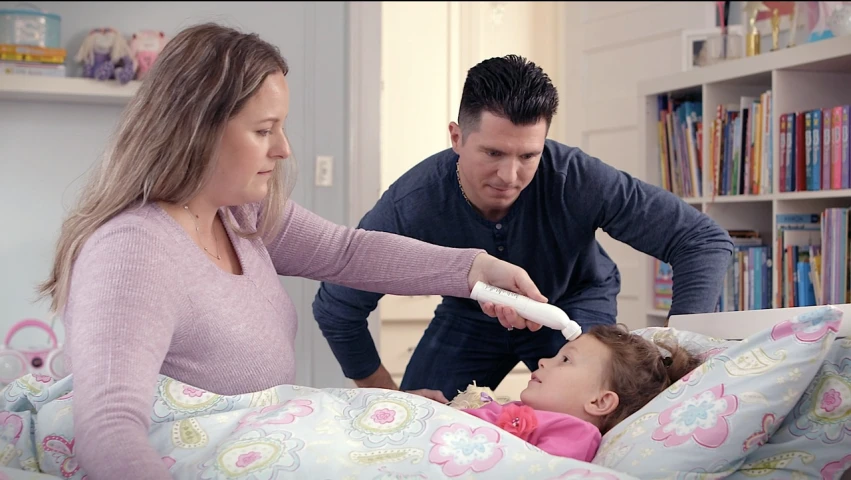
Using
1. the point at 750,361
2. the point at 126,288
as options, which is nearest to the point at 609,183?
the point at 750,361

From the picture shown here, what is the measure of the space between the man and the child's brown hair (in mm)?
426

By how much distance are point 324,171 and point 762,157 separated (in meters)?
1.55

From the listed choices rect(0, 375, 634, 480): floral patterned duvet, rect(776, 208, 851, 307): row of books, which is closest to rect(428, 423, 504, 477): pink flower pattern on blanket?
rect(0, 375, 634, 480): floral patterned duvet

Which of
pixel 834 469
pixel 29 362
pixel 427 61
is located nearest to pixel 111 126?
pixel 29 362

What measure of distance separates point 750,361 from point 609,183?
805 millimetres

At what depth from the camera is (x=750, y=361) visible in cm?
119

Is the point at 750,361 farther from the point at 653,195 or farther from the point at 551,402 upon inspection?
the point at 653,195

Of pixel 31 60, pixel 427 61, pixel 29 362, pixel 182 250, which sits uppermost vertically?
pixel 427 61

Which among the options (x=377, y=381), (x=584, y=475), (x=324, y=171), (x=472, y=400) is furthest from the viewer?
(x=324, y=171)

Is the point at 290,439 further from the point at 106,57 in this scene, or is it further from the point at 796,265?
the point at 106,57

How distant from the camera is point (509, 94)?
1876 mm

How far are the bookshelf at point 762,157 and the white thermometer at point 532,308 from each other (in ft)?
4.02

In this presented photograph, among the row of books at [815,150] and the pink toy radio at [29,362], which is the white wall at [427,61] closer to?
the pink toy radio at [29,362]

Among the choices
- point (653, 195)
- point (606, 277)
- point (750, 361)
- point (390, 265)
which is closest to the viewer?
point (750, 361)
